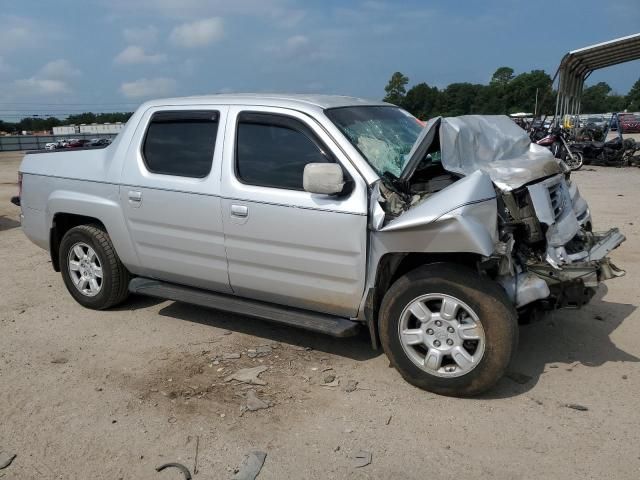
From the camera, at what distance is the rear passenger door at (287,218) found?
3.73 meters

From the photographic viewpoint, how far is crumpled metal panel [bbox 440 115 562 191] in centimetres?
374

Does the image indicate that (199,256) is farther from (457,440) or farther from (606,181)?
(606,181)

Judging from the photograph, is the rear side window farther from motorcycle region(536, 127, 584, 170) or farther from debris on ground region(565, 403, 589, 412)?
motorcycle region(536, 127, 584, 170)

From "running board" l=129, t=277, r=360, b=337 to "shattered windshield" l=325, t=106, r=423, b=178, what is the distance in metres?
1.06

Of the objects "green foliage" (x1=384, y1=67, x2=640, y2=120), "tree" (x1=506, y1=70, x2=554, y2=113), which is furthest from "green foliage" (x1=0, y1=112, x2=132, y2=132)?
"tree" (x1=506, y1=70, x2=554, y2=113)

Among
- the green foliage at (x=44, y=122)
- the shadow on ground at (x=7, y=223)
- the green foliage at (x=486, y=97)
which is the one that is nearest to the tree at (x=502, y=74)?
the green foliage at (x=486, y=97)

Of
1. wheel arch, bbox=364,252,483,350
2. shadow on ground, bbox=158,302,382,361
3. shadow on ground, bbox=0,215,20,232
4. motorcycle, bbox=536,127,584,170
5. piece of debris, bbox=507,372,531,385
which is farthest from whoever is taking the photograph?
motorcycle, bbox=536,127,584,170

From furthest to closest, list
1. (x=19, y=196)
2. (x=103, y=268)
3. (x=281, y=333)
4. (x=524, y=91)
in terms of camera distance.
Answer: (x=524, y=91) → (x=19, y=196) → (x=103, y=268) → (x=281, y=333)

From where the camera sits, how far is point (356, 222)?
11.9ft

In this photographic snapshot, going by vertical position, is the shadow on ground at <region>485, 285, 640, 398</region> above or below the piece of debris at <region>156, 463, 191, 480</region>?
above

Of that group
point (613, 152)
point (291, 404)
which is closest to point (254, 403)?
point (291, 404)

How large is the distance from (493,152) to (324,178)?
1372mm

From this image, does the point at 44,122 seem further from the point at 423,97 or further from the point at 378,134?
the point at 378,134

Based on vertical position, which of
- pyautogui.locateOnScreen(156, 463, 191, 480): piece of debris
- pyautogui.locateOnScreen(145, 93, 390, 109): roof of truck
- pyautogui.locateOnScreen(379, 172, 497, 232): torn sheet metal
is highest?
pyautogui.locateOnScreen(145, 93, 390, 109): roof of truck
